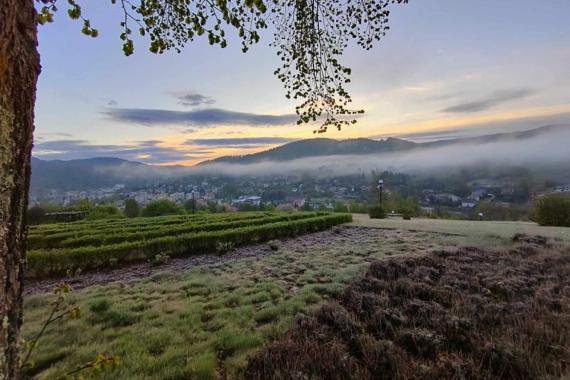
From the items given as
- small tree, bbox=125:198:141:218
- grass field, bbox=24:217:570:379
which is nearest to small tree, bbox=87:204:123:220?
small tree, bbox=125:198:141:218

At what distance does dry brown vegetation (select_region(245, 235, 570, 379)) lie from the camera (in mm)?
2777

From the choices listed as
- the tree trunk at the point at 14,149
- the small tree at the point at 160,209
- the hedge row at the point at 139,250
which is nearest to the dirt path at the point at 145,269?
the hedge row at the point at 139,250

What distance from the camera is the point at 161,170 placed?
481 ft

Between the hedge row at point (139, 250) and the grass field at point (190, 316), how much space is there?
282cm

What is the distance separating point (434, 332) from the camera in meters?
3.42

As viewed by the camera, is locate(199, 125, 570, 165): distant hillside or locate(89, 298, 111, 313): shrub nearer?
locate(89, 298, 111, 313): shrub

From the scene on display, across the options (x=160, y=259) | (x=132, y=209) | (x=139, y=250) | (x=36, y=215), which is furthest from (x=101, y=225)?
(x=132, y=209)

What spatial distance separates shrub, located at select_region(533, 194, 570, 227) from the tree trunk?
85.7 feet

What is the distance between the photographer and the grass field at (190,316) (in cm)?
329

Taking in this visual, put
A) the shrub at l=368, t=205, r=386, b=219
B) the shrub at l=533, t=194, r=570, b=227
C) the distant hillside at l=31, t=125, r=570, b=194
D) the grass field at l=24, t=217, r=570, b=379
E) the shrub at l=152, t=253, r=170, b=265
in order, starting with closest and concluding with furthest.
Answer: the grass field at l=24, t=217, r=570, b=379 < the shrub at l=152, t=253, r=170, b=265 < the shrub at l=533, t=194, r=570, b=227 < the shrub at l=368, t=205, r=386, b=219 < the distant hillside at l=31, t=125, r=570, b=194

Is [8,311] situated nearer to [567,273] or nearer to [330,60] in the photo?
[330,60]

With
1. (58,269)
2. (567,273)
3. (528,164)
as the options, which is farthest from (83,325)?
(528,164)

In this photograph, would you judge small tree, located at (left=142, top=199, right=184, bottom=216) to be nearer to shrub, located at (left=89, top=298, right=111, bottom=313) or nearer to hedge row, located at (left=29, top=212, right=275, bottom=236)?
hedge row, located at (left=29, top=212, right=275, bottom=236)

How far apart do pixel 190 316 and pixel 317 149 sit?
169 metres
